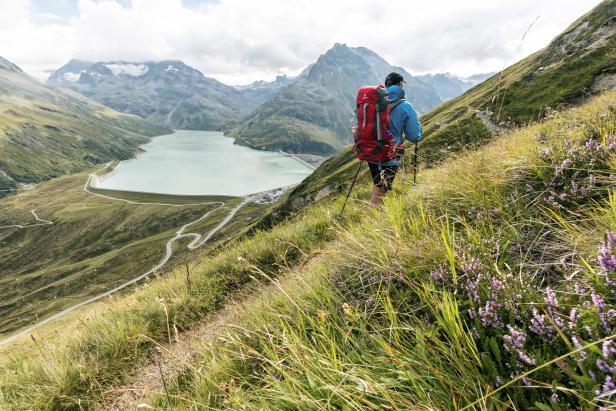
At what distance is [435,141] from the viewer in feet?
193

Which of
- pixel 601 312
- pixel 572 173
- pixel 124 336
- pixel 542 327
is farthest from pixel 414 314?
pixel 124 336

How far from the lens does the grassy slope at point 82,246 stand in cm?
10344

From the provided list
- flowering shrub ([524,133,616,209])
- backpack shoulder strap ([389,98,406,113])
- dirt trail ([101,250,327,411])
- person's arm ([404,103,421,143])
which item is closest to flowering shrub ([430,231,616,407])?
flowering shrub ([524,133,616,209])

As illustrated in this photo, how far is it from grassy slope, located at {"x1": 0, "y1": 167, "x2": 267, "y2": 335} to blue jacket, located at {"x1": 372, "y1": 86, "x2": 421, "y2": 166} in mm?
105514

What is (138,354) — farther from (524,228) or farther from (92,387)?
(524,228)

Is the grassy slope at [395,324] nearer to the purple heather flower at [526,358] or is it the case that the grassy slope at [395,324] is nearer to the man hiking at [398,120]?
the purple heather flower at [526,358]

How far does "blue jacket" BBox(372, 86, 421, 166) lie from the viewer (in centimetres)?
840

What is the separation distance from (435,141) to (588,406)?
6290 cm

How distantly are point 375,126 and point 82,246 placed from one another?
7248 inches

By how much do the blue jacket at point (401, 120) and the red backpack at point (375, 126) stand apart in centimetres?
17

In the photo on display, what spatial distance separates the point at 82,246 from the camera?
6063 inches

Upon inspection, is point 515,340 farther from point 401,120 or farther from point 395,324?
point 401,120

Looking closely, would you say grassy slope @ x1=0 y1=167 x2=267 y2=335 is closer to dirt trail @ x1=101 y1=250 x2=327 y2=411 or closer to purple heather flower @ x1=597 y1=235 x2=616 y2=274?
dirt trail @ x1=101 y1=250 x2=327 y2=411

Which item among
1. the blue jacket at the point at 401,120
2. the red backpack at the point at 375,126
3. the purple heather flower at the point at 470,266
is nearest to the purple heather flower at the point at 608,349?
the purple heather flower at the point at 470,266
